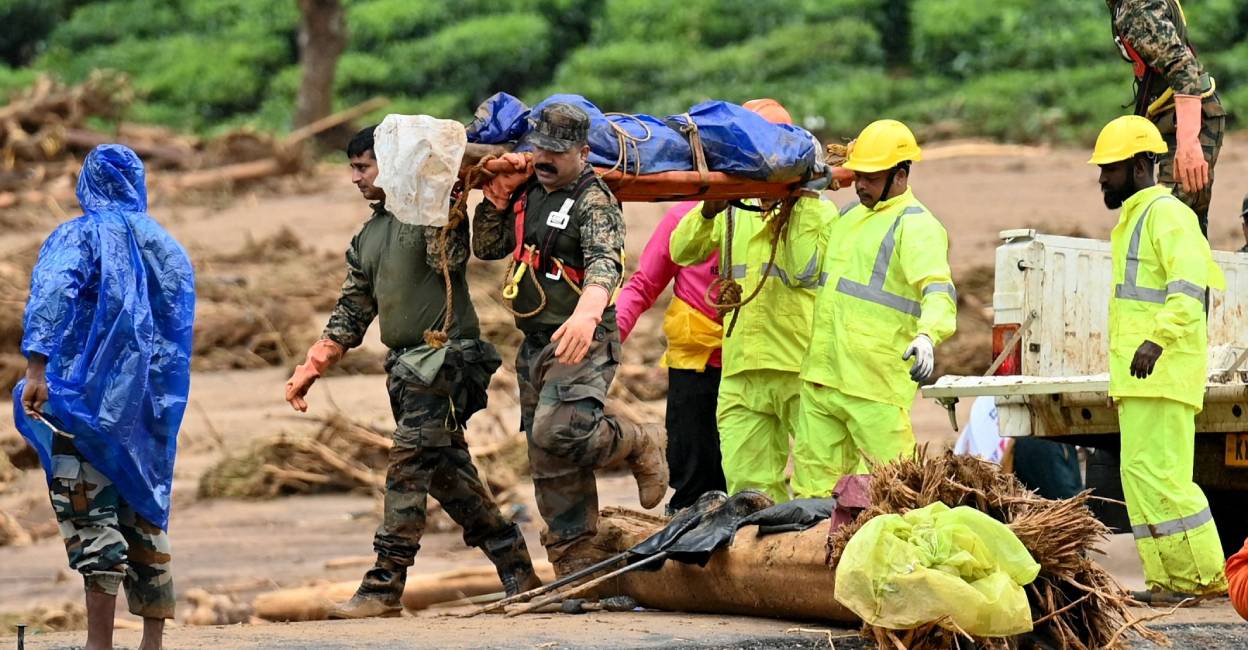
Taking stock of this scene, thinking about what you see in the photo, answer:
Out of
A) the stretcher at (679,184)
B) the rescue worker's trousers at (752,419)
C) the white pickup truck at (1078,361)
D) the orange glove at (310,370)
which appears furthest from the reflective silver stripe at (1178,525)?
the orange glove at (310,370)

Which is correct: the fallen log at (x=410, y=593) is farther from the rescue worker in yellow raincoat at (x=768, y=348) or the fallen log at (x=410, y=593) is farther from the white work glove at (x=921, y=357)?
the white work glove at (x=921, y=357)

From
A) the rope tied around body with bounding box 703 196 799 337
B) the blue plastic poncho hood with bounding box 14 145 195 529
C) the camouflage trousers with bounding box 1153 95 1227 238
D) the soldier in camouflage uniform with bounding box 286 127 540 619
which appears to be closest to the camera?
the blue plastic poncho hood with bounding box 14 145 195 529

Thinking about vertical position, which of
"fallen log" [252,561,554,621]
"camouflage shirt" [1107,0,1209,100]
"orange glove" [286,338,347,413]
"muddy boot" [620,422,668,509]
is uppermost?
"camouflage shirt" [1107,0,1209,100]

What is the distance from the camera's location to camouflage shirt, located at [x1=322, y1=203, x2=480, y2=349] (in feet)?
27.2

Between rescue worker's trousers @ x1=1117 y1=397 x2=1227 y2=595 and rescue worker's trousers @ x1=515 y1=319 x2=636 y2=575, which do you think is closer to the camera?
rescue worker's trousers @ x1=515 y1=319 x2=636 y2=575

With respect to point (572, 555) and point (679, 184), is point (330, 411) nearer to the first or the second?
point (572, 555)

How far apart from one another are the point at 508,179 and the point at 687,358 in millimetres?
1592

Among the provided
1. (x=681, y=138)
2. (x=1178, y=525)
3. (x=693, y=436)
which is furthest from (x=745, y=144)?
(x=1178, y=525)

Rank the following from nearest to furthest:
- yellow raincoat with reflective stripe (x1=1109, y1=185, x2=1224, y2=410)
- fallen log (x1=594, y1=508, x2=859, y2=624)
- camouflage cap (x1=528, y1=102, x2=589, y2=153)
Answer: fallen log (x1=594, y1=508, x2=859, y2=624)
camouflage cap (x1=528, y1=102, x2=589, y2=153)
yellow raincoat with reflective stripe (x1=1109, y1=185, x2=1224, y2=410)

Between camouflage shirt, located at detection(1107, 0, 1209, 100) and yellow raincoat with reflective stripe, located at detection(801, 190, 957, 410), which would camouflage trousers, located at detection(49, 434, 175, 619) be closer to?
yellow raincoat with reflective stripe, located at detection(801, 190, 957, 410)

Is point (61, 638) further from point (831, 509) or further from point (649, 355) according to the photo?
point (649, 355)

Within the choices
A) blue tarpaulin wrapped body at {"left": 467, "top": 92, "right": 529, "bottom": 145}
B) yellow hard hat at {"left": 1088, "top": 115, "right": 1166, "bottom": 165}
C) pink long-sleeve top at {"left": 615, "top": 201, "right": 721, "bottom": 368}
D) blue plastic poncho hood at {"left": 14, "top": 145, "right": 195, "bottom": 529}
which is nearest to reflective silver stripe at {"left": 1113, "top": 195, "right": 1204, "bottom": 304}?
yellow hard hat at {"left": 1088, "top": 115, "right": 1166, "bottom": 165}

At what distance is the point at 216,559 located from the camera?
11.6 m

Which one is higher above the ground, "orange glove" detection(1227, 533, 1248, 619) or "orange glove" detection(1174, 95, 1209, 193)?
"orange glove" detection(1174, 95, 1209, 193)
